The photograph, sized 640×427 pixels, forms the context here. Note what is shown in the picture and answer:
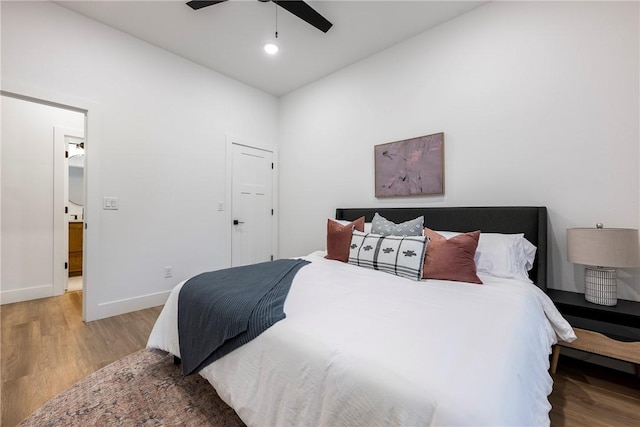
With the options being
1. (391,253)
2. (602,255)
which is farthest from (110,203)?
(602,255)

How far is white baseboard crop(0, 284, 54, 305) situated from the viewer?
3.05 metres

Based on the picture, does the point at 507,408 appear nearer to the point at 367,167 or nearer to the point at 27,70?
the point at 367,167

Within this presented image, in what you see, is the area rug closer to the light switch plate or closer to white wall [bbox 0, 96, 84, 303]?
the light switch plate

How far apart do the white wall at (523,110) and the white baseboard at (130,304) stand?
2449 mm

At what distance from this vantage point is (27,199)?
3.21 m

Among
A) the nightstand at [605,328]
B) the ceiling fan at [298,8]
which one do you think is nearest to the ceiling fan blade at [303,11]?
the ceiling fan at [298,8]

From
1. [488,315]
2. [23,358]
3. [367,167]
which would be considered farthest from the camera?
[367,167]

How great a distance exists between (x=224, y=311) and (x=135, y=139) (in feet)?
8.31

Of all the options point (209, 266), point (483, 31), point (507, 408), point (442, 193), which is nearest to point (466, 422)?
point (507, 408)

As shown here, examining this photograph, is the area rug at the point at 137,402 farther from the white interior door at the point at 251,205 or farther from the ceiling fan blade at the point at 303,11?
the ceiling fan blade at the point at 303,11

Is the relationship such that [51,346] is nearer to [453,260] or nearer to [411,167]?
[453,260]

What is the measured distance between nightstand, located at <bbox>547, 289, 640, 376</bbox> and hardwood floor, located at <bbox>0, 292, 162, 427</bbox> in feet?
10.1

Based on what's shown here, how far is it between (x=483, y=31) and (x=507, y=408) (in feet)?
9.64

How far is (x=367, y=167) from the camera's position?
3.24 meters
